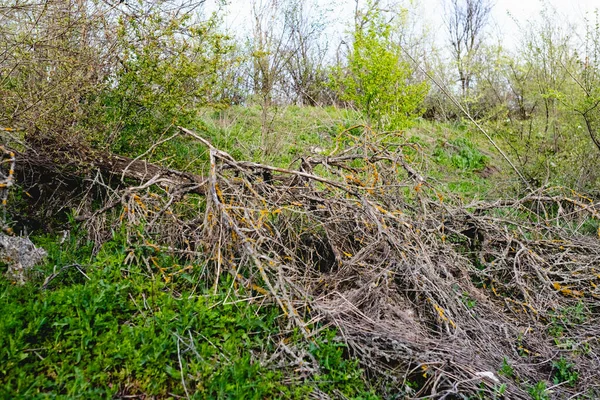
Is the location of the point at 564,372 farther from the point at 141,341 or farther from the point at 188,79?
the point at 188,79

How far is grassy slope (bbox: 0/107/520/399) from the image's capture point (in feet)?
7.89

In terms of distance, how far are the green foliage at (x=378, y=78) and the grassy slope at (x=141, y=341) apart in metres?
4.34

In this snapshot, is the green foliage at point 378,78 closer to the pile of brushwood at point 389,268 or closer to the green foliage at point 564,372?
the pile of brushwood at point 389,268

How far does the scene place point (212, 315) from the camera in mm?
2885

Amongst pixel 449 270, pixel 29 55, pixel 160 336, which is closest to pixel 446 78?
pixel 449 270

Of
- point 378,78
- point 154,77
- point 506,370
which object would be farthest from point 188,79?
point 506,370

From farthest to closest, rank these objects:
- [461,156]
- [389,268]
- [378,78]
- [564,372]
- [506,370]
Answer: [461,156] → [378,78] → [389,268] → [564,372] → [506,370]

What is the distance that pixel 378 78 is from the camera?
21.7ft

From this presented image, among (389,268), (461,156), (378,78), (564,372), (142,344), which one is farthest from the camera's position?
(461,156)

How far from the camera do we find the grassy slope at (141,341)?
240 cm

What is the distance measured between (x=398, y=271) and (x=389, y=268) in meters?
0.11

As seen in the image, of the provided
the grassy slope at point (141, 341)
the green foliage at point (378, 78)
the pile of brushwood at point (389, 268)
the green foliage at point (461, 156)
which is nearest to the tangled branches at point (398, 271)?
the pile of brushwood at point (389, 268)

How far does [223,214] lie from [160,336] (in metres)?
0.91

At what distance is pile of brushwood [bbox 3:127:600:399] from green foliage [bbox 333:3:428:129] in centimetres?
226
